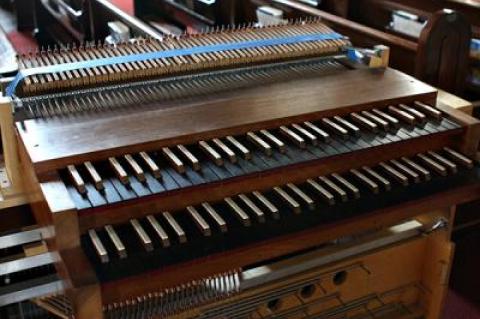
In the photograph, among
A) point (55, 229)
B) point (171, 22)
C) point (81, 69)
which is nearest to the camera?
point (55, 229)

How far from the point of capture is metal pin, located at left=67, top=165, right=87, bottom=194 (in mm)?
1364

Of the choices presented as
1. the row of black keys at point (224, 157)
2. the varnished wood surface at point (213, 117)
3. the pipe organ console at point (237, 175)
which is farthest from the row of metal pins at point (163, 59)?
the row of black keys at point (224, 157)

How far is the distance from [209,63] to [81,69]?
40 centimetres

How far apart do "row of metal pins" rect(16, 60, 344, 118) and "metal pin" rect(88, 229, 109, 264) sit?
477mm

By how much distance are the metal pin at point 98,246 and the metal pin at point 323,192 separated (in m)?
0.56

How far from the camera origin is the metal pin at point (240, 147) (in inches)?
61.0

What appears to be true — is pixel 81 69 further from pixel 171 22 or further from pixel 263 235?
pixel 171 22

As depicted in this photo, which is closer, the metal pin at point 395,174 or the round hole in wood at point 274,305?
the metal pin at point 395,174

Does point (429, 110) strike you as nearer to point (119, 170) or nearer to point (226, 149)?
point (226, 149)

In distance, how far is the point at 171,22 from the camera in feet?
14.5

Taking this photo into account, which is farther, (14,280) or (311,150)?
(14,280)

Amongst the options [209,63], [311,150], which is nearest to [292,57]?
[209,63]

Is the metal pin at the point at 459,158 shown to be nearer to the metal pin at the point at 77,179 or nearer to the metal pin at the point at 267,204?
the metal pin at the point at 267,204

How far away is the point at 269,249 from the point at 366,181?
0.36 metres
